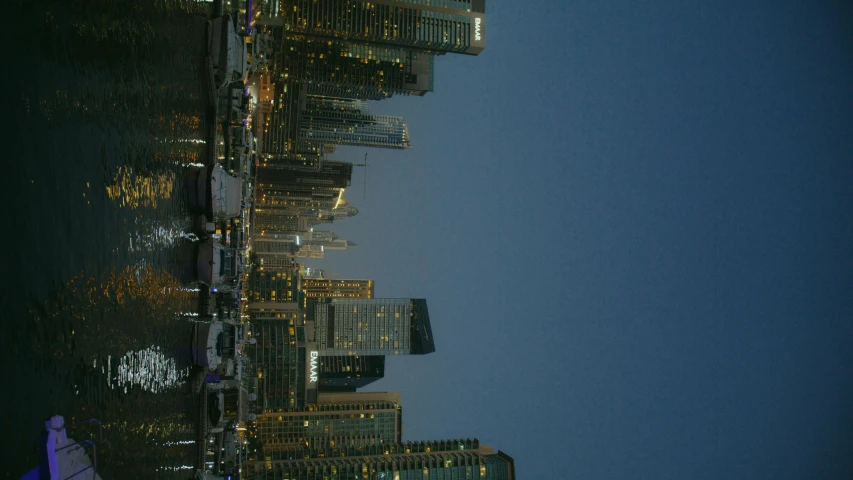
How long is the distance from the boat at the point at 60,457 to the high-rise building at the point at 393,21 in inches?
5217

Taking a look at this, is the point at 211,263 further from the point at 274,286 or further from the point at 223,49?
the point at 274,286

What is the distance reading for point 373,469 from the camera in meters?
105

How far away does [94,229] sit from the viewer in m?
14.1

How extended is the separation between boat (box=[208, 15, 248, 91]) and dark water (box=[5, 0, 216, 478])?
7941 millimetres

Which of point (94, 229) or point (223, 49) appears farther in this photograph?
point (223, 49)

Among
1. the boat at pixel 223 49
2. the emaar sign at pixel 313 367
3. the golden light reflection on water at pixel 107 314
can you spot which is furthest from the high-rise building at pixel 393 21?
the golden light reflection on water at pixel 107 314

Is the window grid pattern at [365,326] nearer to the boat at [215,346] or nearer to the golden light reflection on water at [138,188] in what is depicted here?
the boat at [215,346]

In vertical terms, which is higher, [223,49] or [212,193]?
[223,49]

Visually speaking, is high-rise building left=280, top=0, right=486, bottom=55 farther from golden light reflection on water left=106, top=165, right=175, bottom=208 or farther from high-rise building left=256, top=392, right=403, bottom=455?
golden light reflection on water left=106, top=165, right=175, bottom=208

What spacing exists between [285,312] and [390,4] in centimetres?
6988

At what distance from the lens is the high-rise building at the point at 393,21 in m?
136

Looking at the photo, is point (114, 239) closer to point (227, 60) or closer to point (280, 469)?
point (227, 60)

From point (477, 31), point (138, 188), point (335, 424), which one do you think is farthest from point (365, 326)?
point (138, 188)

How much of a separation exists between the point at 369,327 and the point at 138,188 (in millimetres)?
166988
